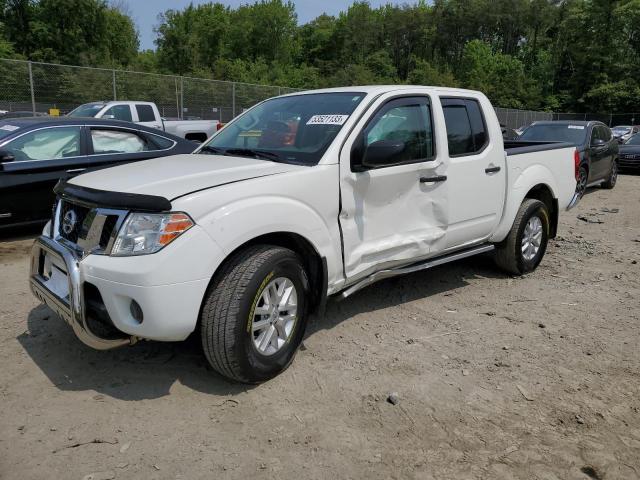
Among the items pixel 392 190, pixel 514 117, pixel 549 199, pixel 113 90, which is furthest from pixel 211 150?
pixel 514 117

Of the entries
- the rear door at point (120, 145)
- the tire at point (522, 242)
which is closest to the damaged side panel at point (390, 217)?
the tire at point (522, 242)

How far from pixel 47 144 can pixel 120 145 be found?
0.86m

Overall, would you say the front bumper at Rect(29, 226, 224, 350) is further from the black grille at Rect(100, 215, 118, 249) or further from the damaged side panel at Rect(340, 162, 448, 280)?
the damaged side panel at Rect(340, 162, 448, 280)

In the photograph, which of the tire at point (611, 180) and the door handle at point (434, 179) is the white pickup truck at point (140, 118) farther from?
the door handle at point (434, 179)

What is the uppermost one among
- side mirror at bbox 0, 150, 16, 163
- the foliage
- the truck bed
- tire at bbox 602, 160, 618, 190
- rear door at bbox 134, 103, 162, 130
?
the foliage

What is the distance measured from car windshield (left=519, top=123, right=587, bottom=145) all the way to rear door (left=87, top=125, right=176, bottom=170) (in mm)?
7997

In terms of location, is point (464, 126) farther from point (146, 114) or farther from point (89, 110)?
point (146, 114)

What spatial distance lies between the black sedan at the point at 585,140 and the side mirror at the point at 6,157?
9.24 metres

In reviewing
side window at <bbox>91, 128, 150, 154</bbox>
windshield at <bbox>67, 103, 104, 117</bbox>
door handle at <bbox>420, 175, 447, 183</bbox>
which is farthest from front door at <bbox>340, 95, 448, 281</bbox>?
windshield at <bbox>67, 103, 104, 117</bbox>

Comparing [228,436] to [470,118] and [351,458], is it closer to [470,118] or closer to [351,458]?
[351,458]

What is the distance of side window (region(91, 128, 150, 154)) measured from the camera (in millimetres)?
6656

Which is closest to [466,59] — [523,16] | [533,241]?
[523,16]

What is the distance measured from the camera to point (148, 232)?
2.82 meters

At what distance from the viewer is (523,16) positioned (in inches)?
3600
